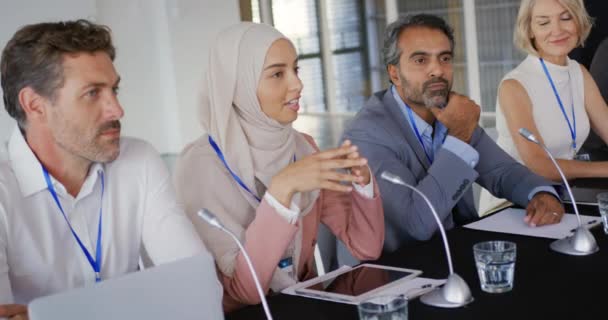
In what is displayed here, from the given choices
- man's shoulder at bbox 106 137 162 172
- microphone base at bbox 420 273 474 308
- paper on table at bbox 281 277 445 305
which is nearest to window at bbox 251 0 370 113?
man's shoulder at bbox 106 137 162 172

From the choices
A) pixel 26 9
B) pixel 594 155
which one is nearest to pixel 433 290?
pixel 594 155

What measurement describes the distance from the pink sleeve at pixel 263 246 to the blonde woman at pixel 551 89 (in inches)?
62.4

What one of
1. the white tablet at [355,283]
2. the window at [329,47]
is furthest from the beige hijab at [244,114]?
the window at [329,47]

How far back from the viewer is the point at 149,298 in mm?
1429

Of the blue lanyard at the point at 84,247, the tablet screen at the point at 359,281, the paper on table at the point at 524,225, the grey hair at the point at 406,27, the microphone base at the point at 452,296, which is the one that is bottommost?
the paper on table at the point at 524,225

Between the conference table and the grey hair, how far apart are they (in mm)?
859

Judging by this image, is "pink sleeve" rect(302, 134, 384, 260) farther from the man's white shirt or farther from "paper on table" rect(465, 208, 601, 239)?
the man's white shirt

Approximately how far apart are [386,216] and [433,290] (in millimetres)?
777

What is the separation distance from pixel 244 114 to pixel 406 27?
30.2 inches

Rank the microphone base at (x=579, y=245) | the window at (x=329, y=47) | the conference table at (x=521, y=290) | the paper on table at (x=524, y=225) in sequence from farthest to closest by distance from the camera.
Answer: the window at (x=329, y=47)
the paper on table at (x=524, y=225)
the microphone base at (x=579, y=245)
the conference table at (x=521, y=290)

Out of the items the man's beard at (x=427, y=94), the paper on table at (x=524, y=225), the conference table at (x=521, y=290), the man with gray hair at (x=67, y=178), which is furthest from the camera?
the man's beard at (x=427, y=94)

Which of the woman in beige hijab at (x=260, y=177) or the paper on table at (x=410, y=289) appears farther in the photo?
the woman in beige hijab at (x=260, y=177)

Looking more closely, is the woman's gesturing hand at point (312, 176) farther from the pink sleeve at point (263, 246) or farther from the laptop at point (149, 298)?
the laptop at point (149, 298)

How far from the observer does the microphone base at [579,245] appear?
205 centimetres
